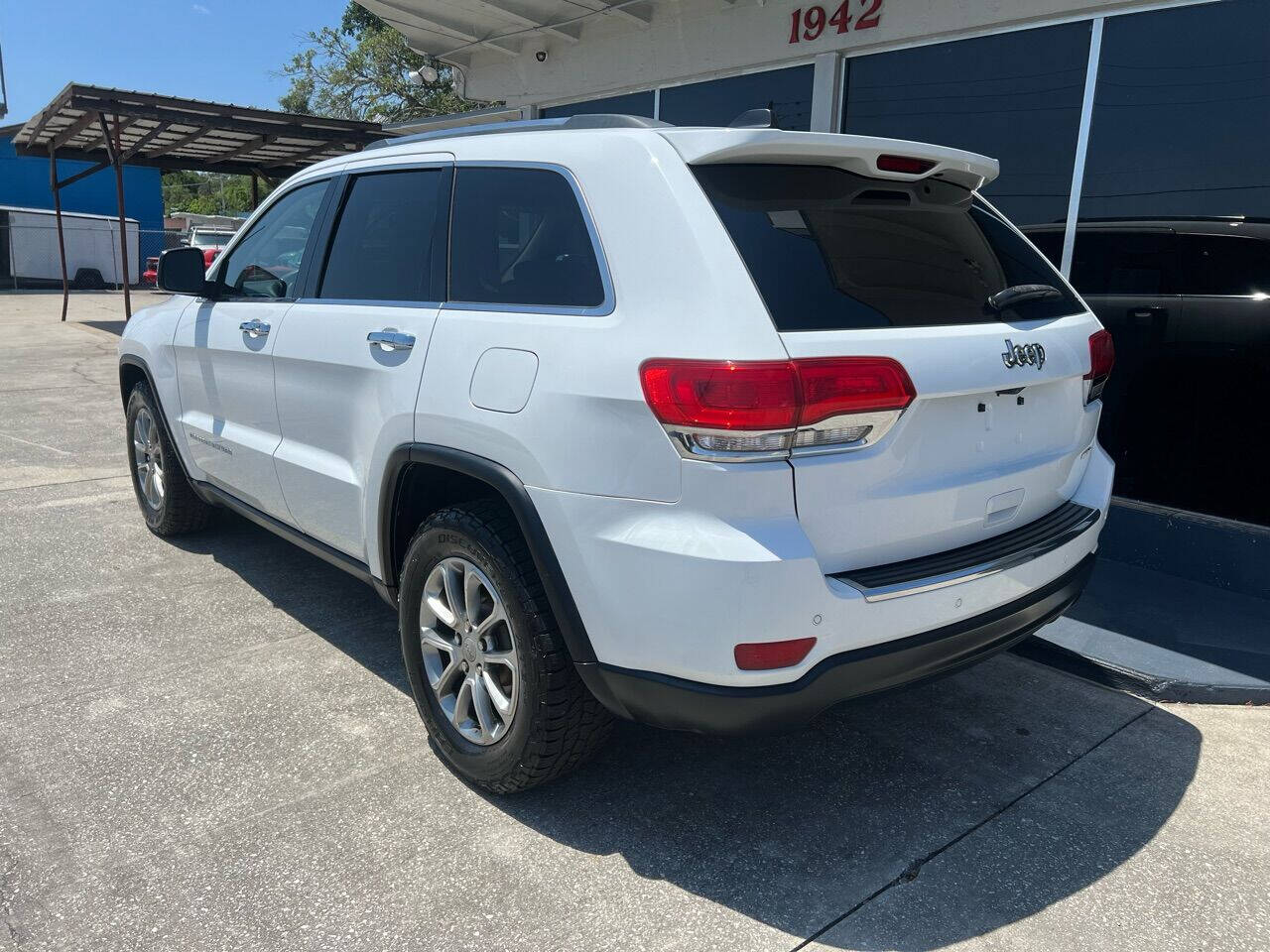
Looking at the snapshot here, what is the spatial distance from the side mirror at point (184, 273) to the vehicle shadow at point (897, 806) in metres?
1.80

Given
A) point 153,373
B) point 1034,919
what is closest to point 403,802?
point 1034,919

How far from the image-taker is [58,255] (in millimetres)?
27734

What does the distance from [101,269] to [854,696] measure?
31.6m

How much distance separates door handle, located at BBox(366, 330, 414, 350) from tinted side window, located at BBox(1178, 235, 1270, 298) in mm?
3922

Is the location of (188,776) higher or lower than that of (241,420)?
lower

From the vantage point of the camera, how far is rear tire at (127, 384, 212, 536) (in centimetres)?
489

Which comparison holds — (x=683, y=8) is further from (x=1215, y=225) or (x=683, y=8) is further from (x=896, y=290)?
(x=896, y=290)

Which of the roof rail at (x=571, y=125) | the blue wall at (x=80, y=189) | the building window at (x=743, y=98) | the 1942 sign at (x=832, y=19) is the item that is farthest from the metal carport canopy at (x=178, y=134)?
the blue wall at (x=80, y=189)

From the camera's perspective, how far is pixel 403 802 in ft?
9.31

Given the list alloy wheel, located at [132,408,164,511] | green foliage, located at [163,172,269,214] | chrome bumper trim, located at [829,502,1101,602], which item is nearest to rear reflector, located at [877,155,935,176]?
chrome bumper trim, located at [829,502,1101,602]

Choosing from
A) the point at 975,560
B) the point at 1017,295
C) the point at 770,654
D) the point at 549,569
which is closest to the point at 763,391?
the point at 770,654

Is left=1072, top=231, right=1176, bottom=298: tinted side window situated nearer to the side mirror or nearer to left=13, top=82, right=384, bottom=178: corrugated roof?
the side mirror

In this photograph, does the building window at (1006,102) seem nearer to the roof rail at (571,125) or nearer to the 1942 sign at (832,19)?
the 1942 sign at (832,19)

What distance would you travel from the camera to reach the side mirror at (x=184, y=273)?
4070mm
